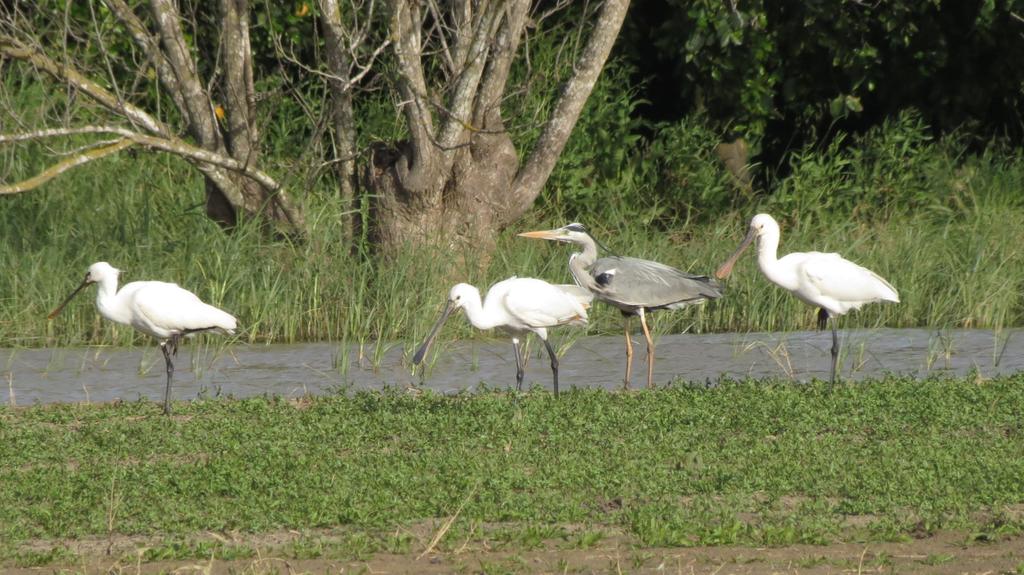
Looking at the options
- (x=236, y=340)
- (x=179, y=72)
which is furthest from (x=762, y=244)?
(x=179, y=72)

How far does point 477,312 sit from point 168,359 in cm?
177

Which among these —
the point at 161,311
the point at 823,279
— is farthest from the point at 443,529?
the point at 823,279

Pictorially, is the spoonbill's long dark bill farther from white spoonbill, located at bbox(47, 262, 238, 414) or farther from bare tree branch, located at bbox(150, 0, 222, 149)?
bare tree branch, located at bbox(150, 0, 222, 149)

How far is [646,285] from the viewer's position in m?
9.84

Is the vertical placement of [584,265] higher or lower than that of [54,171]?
lower

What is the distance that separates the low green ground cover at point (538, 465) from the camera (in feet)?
19.1

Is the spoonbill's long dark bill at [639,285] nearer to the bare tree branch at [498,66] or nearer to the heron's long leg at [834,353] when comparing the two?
the heron's long leg at [834,353]

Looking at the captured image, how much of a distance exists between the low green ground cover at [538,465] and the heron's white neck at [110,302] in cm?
62

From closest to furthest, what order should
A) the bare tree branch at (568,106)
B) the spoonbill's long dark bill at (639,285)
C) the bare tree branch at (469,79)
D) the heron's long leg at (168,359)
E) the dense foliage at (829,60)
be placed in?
1. the heron's long leg at (168,359)
2. the spoonbill's long dark bill at (639,285)
3. the bare tree branch at (469,79)
4. the bare tree branch at (568,106)
5. the dense foliage at (829,60)

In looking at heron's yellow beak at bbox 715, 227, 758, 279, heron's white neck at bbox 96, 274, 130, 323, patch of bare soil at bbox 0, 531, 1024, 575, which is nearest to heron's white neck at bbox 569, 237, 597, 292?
heron's yellow beak at bbox 715, 227, 758, 279

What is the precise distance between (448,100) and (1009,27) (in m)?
6.70

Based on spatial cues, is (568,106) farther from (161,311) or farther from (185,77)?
(161,311)

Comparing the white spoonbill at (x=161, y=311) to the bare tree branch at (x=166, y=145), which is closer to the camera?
the white spoonbill at (x=161, y=311)

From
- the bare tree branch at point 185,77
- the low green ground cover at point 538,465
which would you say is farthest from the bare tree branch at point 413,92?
the low green ground cover at point 538,465
